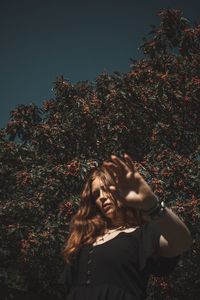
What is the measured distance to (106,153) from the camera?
11.7 meters

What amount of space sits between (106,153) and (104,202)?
915cm

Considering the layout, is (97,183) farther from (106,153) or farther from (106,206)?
(106,153)

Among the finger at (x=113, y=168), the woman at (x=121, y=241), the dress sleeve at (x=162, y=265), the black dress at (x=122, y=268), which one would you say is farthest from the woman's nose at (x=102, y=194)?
the finger at (x=113, y=168)

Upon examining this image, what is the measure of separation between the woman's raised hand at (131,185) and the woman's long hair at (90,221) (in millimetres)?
648

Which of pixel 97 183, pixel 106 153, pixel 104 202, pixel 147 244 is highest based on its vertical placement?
pixel 106 153

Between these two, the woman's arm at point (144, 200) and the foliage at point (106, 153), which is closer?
the woman's arm at point (144, 200)

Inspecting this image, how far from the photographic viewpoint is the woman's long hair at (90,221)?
8.03ft

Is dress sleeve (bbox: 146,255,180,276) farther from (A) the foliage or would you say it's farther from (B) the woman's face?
(A) the foliage

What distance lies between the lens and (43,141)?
12.8m

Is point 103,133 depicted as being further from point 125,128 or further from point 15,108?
point 15,108

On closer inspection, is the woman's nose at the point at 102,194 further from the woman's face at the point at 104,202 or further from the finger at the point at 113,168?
the finger at the point at 113,168

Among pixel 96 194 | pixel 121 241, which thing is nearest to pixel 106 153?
pixel 96 194

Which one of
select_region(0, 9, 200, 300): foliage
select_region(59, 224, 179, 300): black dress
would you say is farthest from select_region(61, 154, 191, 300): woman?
select_region(0, 9, 200, 300): foliage

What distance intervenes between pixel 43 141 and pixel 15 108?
9.39 ft
